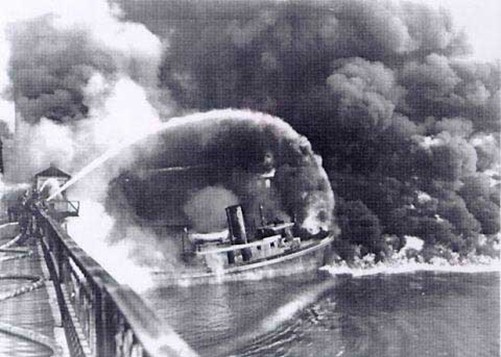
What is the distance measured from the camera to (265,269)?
1.93 m

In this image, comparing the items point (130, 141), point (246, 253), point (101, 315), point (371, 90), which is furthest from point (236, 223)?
point (101, 315)

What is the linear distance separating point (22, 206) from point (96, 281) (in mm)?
983

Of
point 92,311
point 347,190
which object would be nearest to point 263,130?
point 347,190

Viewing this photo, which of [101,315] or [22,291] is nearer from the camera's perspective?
[101,315]

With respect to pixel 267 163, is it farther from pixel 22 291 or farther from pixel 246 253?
pixel 22 291

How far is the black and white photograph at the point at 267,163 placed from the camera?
1.74 metres

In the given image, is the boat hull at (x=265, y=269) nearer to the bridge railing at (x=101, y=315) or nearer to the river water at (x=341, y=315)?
the river water at (x=341, y=315)

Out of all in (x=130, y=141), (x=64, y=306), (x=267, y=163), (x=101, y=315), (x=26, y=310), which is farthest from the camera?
(x=267, y=163)

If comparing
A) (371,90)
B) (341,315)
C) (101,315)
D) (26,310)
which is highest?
(371,90)

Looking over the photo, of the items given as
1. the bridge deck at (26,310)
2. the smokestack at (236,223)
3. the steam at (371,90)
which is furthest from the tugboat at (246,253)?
the bridge deck at (26,310)

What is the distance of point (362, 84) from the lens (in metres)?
1.88

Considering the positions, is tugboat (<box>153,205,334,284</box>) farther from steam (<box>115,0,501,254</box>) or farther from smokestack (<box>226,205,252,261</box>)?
steam (<box>115,0,501,254</box>)

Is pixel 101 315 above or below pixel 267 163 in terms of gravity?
below

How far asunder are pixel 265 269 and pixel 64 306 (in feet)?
2.36
